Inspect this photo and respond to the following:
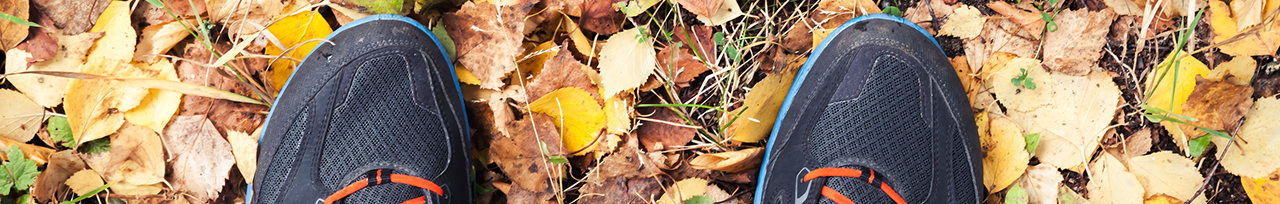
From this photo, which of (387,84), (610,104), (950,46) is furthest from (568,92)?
(950,46)

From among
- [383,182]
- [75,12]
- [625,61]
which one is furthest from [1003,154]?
[75,12]

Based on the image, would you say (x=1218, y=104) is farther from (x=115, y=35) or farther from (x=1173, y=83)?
(x=115, y=35)

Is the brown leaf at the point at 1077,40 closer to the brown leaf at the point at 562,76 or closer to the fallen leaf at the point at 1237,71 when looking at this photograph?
the fallen leaf at the point at 1237,71

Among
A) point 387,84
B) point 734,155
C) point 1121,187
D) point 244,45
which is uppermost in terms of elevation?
point 244,45

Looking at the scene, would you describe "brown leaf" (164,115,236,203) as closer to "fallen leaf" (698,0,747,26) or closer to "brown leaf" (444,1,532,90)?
"brown leaf" (444,1,532,90)

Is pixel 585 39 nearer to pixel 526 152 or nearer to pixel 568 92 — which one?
pixel 568 92
